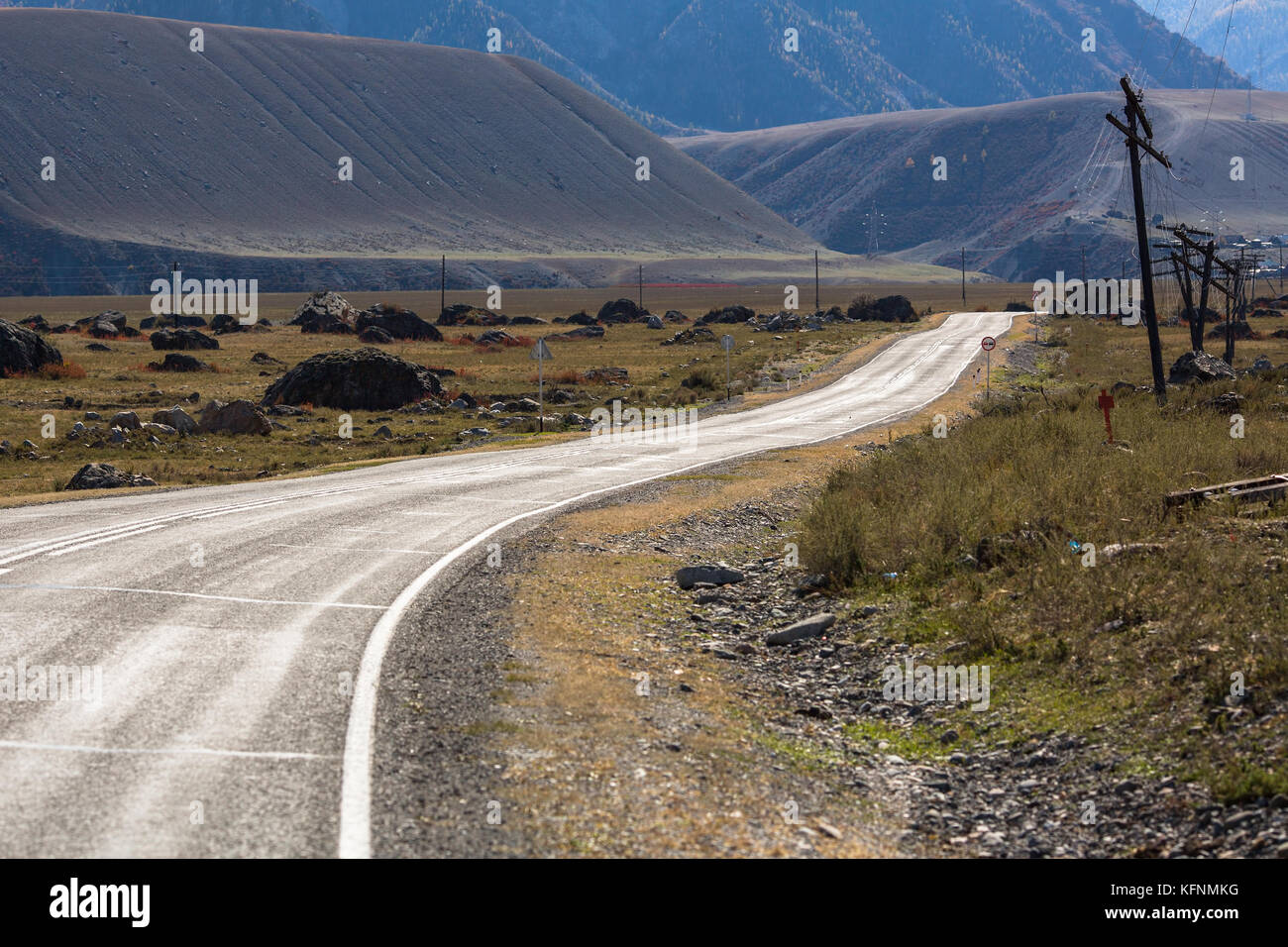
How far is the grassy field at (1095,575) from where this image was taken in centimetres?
869

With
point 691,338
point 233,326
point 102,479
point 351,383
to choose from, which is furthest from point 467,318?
point 102,479

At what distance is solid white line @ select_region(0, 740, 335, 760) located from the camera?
24.2 ft

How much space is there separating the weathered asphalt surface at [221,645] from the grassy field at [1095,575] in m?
5.17

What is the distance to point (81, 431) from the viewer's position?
3372 cm

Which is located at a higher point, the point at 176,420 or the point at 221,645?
the point at 176,420

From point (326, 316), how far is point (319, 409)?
46258 millimetres

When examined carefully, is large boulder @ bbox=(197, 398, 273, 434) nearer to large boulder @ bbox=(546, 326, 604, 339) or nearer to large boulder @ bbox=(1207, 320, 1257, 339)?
large boulder @ bbox=(546, 326, 604, 339)

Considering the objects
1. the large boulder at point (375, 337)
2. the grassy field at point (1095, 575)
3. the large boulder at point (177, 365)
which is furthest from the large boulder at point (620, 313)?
the grassy field at point (1095, 575)

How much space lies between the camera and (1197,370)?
1476 inches

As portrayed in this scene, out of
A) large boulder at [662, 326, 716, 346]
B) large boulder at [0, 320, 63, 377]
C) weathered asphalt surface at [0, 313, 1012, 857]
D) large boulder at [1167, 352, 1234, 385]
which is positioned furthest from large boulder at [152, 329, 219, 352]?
large boulder at [1167, 352, 1234, 385]

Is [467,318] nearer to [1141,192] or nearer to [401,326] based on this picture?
[401,326]

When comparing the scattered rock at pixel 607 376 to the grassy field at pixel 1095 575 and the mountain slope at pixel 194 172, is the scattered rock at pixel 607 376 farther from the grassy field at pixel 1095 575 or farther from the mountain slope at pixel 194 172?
the mountain slope at pixel 194 172
